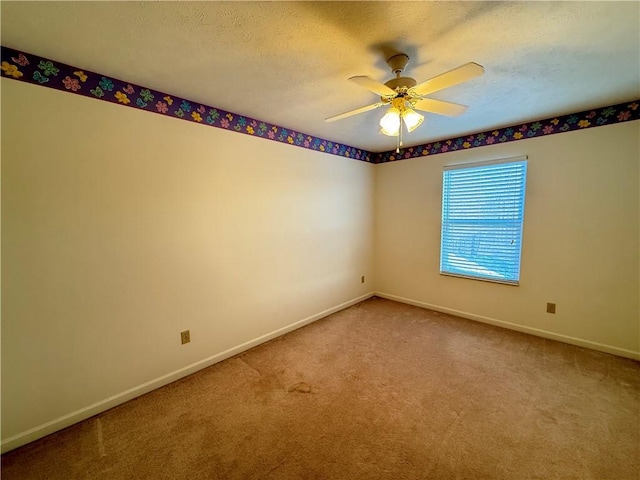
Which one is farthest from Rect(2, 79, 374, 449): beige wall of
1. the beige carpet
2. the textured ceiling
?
the textured ceiling

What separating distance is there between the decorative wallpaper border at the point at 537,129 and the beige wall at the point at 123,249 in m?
1.87

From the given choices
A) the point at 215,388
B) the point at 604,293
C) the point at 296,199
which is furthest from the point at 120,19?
the point at 604,293

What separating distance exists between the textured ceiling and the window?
97cm

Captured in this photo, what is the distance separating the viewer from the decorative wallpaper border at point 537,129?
239cm

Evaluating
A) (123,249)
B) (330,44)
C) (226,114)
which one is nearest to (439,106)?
(330,44)

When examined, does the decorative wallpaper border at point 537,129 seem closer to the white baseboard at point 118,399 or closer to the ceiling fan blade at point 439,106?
the ceiling fan blade at point 439,106

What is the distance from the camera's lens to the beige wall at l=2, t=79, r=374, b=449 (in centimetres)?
161

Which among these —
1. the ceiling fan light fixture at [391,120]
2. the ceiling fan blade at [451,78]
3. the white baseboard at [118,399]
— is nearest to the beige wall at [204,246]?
the white baseboard at [118,399]

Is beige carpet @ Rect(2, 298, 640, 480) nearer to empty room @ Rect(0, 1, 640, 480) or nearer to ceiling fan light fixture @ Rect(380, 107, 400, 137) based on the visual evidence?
empty room @ Rect(0, 1, 640, 480)

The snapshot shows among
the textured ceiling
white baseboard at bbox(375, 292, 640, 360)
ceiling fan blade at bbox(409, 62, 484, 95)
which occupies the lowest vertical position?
white baseboard at bbox(375, 292, 640, 360)

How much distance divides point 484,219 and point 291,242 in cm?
235

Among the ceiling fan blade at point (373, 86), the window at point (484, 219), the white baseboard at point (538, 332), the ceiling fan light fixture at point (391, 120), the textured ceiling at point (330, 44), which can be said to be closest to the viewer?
the textured ceiling at point (330, 44)

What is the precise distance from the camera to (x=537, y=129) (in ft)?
9.22

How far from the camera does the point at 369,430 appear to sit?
1713mm
